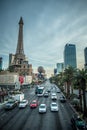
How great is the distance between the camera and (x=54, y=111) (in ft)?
124

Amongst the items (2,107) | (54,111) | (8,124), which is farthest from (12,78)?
(8,124)

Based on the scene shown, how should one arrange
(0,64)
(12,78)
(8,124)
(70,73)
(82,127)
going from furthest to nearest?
(0,64), (12,78), (70,73), (8,124), (82,127)

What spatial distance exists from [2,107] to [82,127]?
26400 millimetres

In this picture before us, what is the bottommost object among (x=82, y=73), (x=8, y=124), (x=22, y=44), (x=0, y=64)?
(x=8, y=124)

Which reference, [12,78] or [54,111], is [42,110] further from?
[12,78]

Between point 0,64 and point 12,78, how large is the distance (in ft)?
212

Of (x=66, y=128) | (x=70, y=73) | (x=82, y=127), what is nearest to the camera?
(x=82, y=127)

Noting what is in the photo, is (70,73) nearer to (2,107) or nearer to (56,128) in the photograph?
(2,107)

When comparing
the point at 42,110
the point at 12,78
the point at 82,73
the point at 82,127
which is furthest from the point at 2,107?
the point at 12,78

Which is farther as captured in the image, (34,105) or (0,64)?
(0,64)

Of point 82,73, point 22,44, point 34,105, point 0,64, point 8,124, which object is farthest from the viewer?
point 22,44

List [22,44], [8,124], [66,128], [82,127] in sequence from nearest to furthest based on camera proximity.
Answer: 1. [82,127]
2. [66,128]
3. [8,124]
4. [22,44]

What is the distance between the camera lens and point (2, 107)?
43688 mm

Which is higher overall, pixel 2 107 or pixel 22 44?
pixel 22 44
